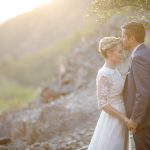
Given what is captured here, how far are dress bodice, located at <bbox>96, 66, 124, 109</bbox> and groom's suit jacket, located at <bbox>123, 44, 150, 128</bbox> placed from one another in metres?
0.27

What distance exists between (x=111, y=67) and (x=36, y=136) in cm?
1358

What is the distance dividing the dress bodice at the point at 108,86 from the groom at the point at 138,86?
15cm

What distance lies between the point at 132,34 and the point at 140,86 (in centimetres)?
99

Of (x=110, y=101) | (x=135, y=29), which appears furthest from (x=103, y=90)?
(x=135, y=29)

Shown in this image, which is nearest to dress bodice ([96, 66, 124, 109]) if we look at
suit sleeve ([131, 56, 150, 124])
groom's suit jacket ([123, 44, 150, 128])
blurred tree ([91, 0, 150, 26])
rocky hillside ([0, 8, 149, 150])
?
groom's suit jacket ([123, 44, 150, 128])

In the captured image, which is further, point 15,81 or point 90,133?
point 15,81

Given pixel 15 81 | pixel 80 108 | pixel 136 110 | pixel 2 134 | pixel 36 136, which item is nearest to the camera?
pixel 136 110

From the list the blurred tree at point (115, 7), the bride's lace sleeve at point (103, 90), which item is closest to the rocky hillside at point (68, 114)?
the blurred tree at point (115, 7)

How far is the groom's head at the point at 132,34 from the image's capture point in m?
8.77

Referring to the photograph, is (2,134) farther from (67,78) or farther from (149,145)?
(149,145)

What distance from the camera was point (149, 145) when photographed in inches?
350

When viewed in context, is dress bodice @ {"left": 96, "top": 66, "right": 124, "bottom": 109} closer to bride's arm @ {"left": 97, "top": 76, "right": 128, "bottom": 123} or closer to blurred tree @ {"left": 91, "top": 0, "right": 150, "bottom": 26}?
bride's arm @ {"left": 97, "top": 76, "right": 128, "bottom": 123}

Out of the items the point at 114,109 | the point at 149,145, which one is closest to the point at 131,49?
the point at 114,109

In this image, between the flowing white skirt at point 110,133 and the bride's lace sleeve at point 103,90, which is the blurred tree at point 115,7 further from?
the flowing white skirt at point 110,133
